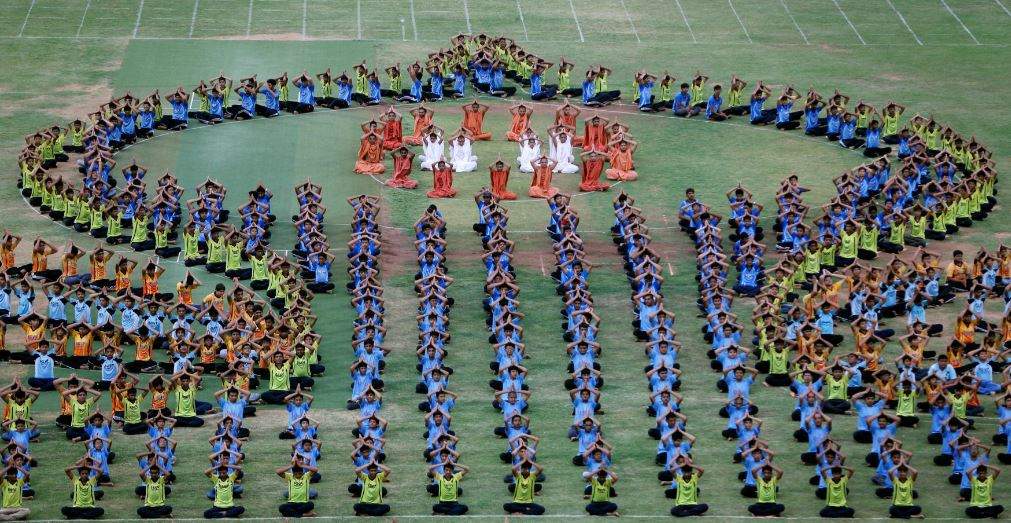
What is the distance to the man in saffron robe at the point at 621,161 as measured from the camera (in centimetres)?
5053

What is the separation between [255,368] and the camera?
130ft

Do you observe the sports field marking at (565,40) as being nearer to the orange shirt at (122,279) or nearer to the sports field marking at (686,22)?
the sports field marking at (686,22)

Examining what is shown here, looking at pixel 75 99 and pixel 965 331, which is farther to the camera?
pixel 75 99

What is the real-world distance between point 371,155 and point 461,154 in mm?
2302

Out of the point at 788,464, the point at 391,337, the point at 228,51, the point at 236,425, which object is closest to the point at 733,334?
the point at 788,464

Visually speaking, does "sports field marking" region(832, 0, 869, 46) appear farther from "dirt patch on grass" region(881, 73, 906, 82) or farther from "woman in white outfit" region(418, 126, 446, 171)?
"woman in white outfit" region(418, 126, 446, 171)

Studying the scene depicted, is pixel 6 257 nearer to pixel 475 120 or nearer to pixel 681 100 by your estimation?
pixel 475 120

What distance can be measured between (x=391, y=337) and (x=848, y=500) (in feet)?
37.5

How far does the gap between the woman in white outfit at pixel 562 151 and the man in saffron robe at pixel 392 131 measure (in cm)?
417

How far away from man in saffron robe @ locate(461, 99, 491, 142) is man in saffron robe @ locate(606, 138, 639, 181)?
165 inches

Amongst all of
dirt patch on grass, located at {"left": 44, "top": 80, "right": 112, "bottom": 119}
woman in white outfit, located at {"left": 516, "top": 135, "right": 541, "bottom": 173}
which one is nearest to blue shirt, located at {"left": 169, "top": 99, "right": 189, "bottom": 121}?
dirt patch on grass, located at {"left": 44, "top": 80, "right": 112, "bottom": 119}

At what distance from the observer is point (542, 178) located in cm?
4906

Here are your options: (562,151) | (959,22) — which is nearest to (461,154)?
(562,151)

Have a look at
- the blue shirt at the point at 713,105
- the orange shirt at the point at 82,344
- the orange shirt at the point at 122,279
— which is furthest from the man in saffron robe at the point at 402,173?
the orange shirt at the point at 82,344
